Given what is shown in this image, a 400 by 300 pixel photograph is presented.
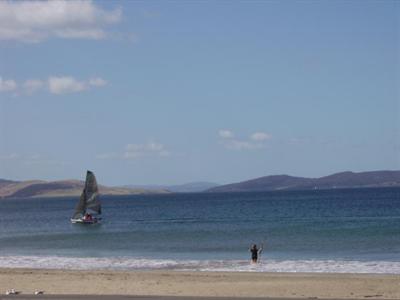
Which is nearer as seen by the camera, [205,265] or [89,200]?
[205,265]

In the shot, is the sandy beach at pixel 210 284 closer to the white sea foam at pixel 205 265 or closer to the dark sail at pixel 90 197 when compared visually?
the white sea foam at pixel 205 265

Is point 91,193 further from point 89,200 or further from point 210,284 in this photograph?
point 210,284

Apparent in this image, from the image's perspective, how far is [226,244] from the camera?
163 ft

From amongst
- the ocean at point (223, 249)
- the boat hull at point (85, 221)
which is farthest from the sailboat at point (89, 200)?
the ocean at point (223, 249)

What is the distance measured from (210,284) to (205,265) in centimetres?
966

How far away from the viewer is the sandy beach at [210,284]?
74.6 feet

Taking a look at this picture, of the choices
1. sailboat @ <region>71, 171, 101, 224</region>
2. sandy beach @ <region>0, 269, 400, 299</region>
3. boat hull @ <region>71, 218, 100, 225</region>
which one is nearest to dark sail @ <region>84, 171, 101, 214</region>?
sailboat @ <region>71, 171, 101, 224</region>

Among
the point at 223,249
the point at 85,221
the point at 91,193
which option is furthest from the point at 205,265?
the point at 91,193

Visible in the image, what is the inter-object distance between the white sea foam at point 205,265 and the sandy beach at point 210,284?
2546mm

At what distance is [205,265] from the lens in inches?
1387

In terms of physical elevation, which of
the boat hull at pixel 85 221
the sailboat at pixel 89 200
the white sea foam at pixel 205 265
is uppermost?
the sailboat at pixel 89 200

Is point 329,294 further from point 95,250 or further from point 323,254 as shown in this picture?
point 95,250

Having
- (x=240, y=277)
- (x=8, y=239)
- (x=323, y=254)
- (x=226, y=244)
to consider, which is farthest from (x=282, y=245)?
(x=8, y=239)

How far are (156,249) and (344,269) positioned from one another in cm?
1735
